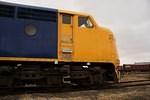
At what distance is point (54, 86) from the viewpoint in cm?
1298

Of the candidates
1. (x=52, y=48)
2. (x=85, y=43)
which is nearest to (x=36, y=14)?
(x=52, y=48)

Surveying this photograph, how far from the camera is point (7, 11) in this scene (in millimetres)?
12062

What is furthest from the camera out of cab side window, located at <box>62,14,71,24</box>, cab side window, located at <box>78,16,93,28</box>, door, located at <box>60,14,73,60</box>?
cab side window, located at <box>78,16,93,28</box>

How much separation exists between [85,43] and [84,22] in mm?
1068

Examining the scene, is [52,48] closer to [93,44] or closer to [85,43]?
[85,43]

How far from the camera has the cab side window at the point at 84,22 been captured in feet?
45.0

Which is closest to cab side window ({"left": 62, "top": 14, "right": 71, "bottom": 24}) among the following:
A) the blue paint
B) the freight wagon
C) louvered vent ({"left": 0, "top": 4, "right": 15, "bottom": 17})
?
the freight wagon

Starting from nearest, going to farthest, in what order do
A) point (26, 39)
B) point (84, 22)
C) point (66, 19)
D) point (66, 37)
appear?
point (26, 39) < point (66, 37) < point (66, 19) < point (84, 22)

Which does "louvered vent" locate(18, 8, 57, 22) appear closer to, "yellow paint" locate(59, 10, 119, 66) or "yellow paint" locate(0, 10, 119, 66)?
"yellow paint" locate(0, 10, 119, 66)

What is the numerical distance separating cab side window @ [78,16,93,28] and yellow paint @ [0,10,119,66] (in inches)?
5.6

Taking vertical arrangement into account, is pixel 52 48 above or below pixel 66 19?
below

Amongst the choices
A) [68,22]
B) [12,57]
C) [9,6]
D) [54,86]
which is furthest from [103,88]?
[9,6]

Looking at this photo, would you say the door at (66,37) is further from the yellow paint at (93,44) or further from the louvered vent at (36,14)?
the louvered vent at (36,14)

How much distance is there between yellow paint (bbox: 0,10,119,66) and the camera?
1320cm
